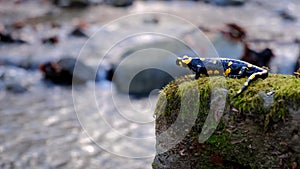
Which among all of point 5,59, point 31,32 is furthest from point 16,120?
point 31,32

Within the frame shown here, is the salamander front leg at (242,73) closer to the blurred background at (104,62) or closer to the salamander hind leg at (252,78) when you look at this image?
the salamander hind leg at (252,78)

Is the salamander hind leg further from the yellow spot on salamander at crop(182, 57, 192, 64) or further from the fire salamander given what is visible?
the yellow spot on salamander at crop(182, 57, 192, 64)

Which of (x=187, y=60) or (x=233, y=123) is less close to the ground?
(x=187, y=60)

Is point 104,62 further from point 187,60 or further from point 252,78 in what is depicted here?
point 252,78

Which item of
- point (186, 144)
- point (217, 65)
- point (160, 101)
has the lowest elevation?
point (186, 144)

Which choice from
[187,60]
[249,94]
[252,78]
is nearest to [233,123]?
[249,94]

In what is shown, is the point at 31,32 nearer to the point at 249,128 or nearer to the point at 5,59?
the point at 5,59

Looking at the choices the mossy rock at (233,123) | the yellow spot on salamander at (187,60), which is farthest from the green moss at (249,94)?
the yellow spot on salamander at (187,60)
